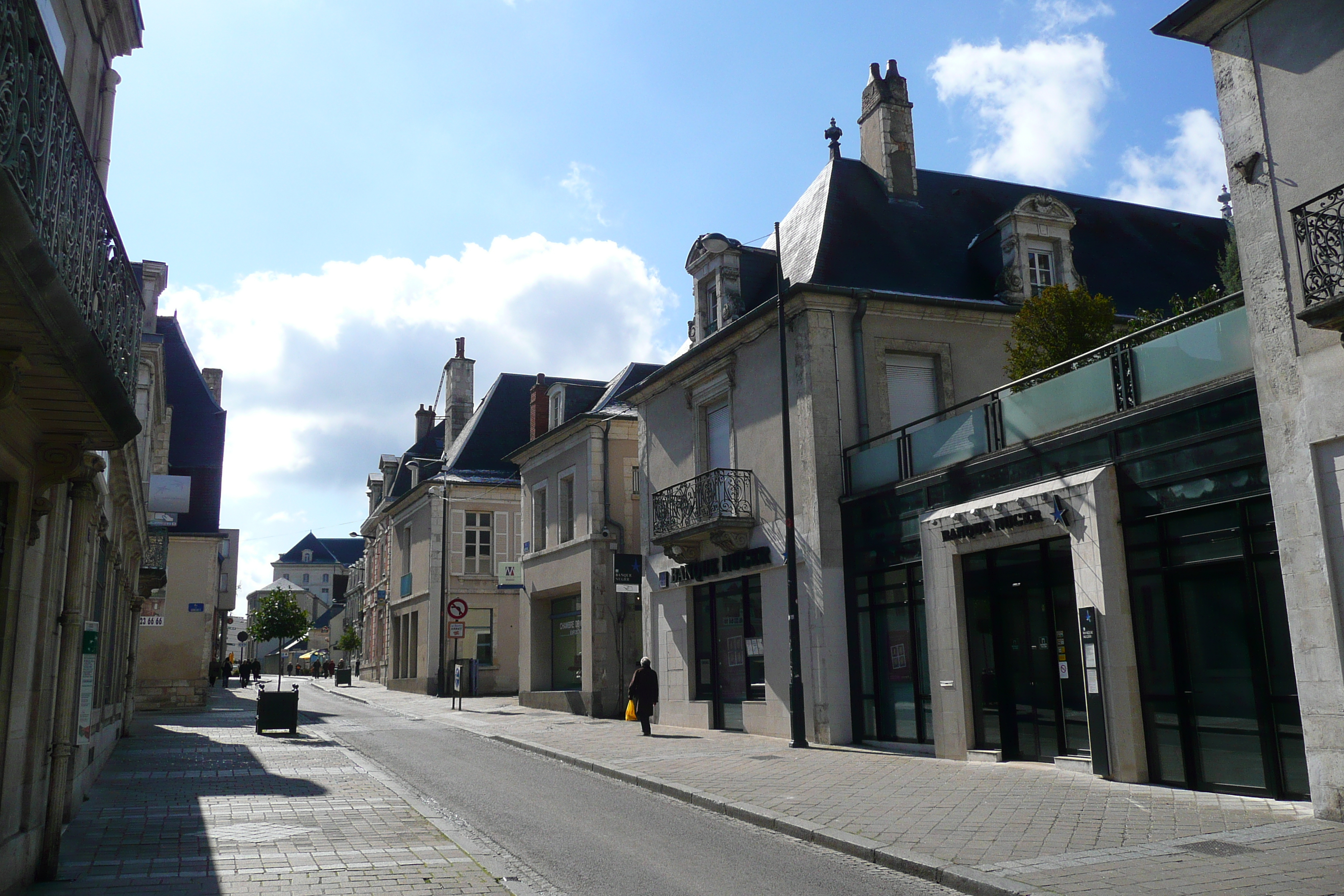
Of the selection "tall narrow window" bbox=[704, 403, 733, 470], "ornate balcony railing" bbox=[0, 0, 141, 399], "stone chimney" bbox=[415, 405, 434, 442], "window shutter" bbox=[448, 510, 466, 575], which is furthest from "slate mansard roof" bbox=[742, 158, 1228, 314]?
"stone chimney" bbox=[415, 405, 434, 442]

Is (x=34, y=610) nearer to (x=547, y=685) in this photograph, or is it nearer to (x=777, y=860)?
(x=777, y=860)

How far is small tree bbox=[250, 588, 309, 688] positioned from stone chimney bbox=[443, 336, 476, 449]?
99.0ft

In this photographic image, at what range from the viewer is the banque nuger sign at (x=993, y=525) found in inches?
486

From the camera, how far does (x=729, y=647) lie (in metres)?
19.2

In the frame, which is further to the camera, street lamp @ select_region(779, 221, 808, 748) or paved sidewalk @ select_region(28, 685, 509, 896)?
street lamp @ select_region(779, 221, 808, 748)

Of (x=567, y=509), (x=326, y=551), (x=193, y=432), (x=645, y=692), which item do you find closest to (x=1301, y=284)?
(x=645, y=692)

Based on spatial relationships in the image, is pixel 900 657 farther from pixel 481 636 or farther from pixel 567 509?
pixel 481 636

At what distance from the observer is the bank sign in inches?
711

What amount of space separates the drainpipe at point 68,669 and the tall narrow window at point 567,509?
Result: 58.3 ft

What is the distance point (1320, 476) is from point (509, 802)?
26.9ft

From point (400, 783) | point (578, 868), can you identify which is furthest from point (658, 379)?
point (578, 868)

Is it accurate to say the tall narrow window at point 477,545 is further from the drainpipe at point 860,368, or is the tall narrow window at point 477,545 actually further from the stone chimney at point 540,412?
the drainpipe at point 860,368

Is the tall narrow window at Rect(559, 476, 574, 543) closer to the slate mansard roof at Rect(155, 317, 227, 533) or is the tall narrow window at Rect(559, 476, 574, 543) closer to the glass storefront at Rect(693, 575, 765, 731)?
the glass storefront at Rect(693, 575, 765, 731)

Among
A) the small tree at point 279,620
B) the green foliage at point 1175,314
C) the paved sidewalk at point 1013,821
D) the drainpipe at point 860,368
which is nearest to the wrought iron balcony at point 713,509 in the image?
the drainpipe at point 860,368
